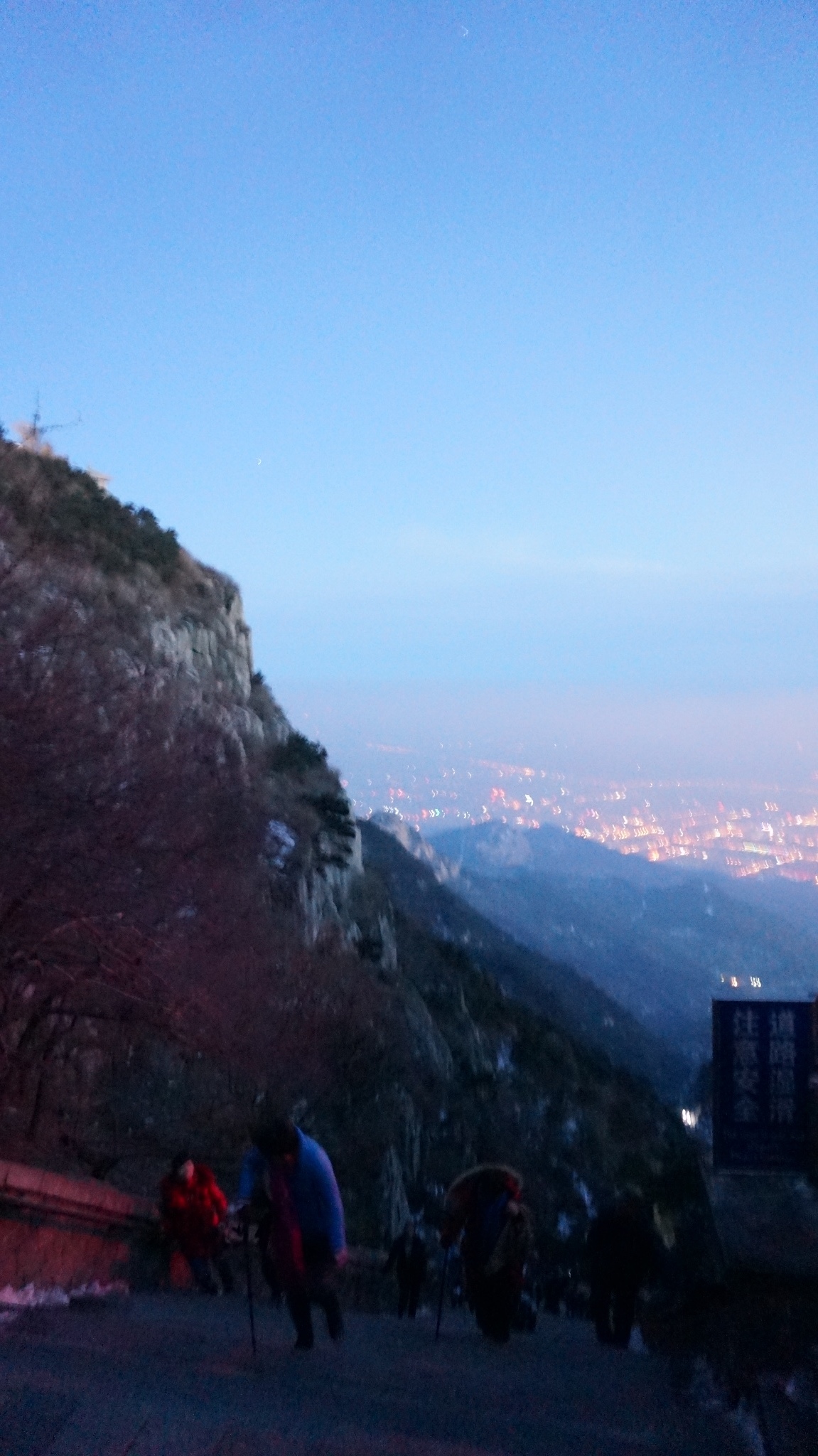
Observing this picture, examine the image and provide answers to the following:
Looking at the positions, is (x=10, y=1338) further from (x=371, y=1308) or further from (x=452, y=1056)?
(x=452, y=1056)

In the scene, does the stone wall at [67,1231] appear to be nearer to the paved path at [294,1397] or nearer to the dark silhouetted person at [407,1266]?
the paved path at [294,1397]

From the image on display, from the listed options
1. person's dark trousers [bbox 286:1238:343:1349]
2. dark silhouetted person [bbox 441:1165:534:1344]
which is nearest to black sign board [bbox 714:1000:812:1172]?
dark silhouetted person [bbox 441:1165:534:1344]

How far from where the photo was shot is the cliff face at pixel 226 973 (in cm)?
1220

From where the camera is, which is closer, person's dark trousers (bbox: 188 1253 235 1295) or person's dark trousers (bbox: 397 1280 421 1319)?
person's dark trousers (bbox: 188 1253 235 1295)

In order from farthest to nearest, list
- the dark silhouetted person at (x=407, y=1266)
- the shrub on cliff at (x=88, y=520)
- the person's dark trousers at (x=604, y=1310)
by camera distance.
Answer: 1. the shrub on cliff at (x=88, y=520)
2. the dark silhouetted person at (x=407, y=1266)
3. the person's dark trousers at (x=604, y=1310)

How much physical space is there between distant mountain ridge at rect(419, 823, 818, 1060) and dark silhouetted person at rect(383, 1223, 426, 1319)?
28.4 metres

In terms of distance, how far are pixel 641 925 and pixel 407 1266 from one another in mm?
86489

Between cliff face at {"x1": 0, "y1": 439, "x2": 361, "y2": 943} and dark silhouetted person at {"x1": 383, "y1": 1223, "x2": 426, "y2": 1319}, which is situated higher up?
cliff face at {"x1": 0, "y1": 439, "x2": 361, "y2": 943}

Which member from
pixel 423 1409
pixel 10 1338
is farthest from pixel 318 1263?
pixel 10 1338

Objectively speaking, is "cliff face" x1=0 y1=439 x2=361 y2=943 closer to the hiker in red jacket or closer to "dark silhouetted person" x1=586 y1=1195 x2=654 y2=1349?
the hiker in red jacket

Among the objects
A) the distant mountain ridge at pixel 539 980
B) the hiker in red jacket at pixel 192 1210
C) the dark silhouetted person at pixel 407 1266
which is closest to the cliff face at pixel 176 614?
the dark silhouetted person at pixel 407 1266

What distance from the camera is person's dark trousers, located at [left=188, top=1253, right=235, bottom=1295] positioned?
36.4 ft

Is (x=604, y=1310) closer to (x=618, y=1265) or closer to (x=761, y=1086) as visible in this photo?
(x=618, y=1265)

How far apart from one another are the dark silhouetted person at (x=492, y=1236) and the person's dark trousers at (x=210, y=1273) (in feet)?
8.38
